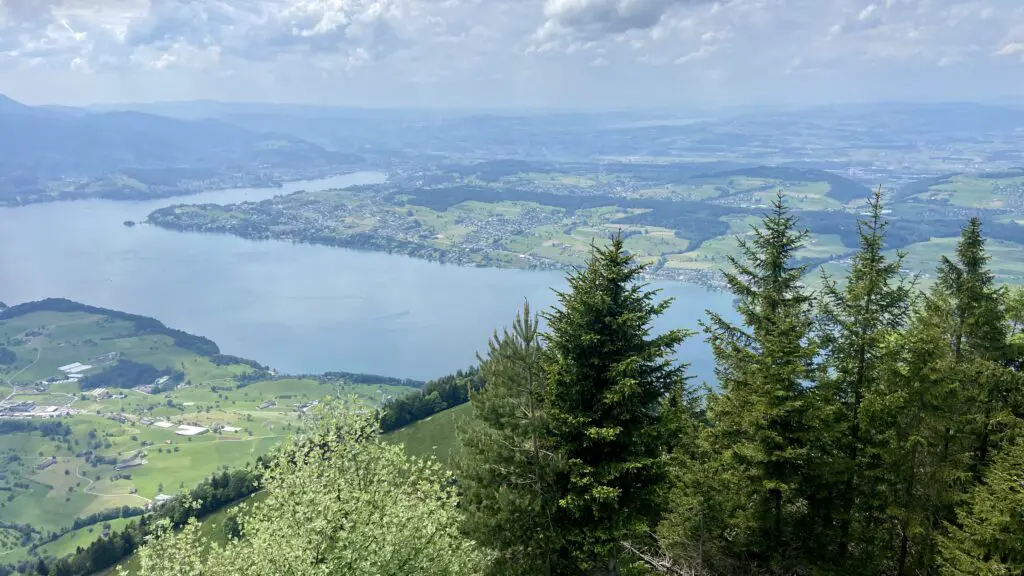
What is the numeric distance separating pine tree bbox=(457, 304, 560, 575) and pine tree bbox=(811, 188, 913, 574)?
7.73 m

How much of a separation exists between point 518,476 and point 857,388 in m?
11.4

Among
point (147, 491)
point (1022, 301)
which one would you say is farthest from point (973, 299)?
point (147, 491)

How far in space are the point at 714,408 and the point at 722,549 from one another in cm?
425

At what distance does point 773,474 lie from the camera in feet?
57.0

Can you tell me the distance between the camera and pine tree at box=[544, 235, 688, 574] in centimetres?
1814

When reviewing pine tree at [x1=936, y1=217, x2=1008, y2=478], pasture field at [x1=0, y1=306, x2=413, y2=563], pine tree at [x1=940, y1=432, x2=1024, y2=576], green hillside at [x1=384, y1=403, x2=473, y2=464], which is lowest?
pasture field at [x1=0, y1=306, x2=413, y2=563]

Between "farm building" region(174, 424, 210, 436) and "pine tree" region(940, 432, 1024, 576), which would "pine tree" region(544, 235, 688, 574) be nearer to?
"pine tree" region(940, 432, 1024, 576)

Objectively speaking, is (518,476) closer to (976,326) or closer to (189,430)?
(976,326)

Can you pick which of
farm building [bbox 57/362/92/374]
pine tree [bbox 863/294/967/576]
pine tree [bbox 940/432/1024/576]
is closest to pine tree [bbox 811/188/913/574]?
pine tree [bbox 863/294/967/576]

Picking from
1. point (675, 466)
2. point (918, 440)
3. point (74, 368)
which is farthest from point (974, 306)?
point (74, 368)

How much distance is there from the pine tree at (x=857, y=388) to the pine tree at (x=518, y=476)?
7731 mm

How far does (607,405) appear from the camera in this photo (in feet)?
61.1

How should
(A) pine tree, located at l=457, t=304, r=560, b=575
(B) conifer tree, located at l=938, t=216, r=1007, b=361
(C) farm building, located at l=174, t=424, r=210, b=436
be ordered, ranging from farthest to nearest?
1. (C) farm building, located at l=174, t=424, r=210, b=436
2. (B) conifer tree, located at l=938, t=216, r=1007, b=361
3. (A) pine tree, located at l=457, t=304, r=560, b=575

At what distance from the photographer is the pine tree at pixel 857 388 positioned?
18.4 meters
